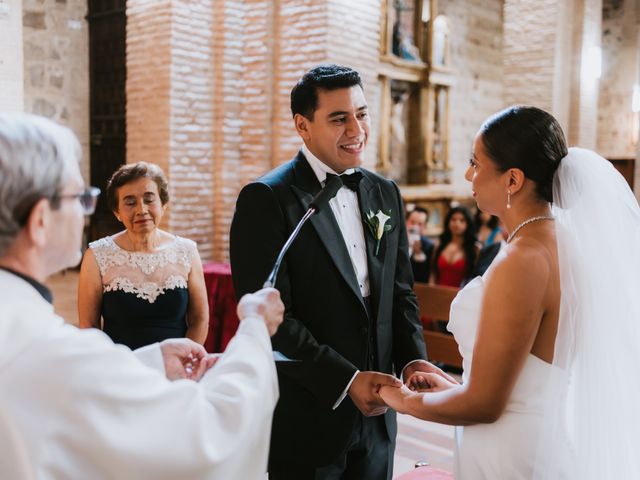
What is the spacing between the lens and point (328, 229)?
2.46 m

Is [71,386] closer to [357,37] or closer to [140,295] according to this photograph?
[140,295]

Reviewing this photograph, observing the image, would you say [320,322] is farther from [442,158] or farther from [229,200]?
[442,158]

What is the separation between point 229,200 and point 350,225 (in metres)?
5.27

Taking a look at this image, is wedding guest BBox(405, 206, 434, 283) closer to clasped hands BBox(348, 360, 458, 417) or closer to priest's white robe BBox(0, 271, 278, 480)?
clasped hands BBox(348, 360, 458, 417)

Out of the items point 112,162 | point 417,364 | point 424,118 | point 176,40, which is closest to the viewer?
point 417,364

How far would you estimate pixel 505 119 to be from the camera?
6.56 ft

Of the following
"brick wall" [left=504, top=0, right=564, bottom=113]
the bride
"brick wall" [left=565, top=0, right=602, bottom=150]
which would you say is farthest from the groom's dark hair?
"brick wall" [left=565, top=0, right=602, bottom=150]

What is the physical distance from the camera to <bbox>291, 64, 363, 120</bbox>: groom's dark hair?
2.53m

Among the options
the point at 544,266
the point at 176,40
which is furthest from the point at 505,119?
the point at 176,40

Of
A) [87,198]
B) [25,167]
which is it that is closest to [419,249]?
[87,198]

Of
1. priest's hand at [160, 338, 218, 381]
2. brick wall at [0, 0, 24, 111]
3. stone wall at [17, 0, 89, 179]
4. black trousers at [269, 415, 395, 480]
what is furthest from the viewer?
stone wall at [17, 0, 89, 179]

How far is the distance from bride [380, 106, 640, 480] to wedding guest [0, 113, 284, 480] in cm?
75

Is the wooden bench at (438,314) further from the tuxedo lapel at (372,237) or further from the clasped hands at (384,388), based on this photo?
the clasped hands at (384,388)

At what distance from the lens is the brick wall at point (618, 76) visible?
14.8 meters
